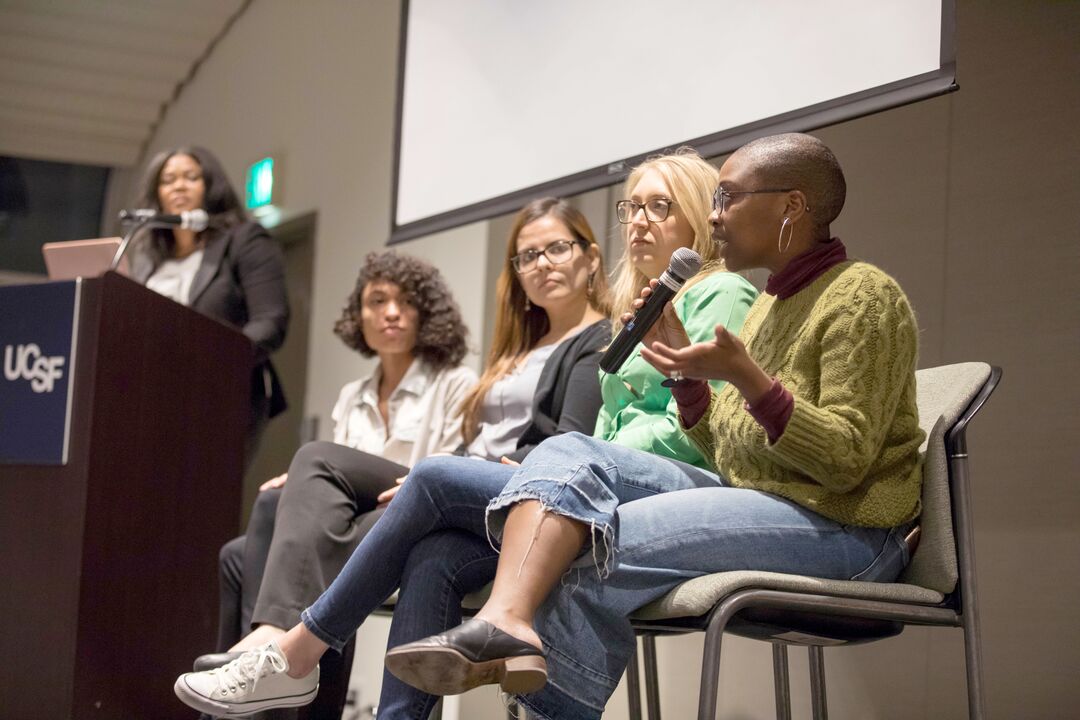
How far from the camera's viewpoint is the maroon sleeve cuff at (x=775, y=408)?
57.8 inches

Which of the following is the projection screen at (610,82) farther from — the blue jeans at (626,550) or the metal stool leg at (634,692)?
the metal stool leg at (634,692)

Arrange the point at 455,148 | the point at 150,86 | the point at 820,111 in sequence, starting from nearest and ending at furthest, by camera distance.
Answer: the point at 820,111, the point at 455,148, the point at 150,86

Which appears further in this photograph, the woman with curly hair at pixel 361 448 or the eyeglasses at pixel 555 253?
the eyeglasses at pixel 555 253

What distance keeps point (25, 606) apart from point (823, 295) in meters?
1.95

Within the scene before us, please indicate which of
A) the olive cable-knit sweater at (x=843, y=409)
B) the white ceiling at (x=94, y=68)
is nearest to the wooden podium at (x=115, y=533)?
the olive cable-knit sweater at (x=843, y=409)

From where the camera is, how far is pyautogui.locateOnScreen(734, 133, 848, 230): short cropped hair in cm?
A: 168

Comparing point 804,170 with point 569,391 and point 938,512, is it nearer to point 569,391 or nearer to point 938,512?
point 938,512

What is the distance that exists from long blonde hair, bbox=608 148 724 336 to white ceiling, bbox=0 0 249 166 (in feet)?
13.2

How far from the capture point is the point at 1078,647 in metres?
2.07

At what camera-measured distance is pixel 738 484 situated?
65.7 inches

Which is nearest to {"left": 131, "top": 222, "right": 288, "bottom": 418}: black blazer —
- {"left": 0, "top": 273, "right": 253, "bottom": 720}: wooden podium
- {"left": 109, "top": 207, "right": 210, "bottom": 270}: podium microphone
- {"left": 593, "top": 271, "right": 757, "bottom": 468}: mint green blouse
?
{"left": 109, "top": 207, "right": 210, "bottom": 270}: podium microphone

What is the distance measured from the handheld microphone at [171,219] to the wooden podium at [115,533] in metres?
0.47

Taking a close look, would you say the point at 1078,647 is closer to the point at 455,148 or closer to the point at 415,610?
the point at 415,610

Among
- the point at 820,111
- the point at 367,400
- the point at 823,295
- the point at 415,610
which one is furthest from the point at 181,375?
the point at 823,295
